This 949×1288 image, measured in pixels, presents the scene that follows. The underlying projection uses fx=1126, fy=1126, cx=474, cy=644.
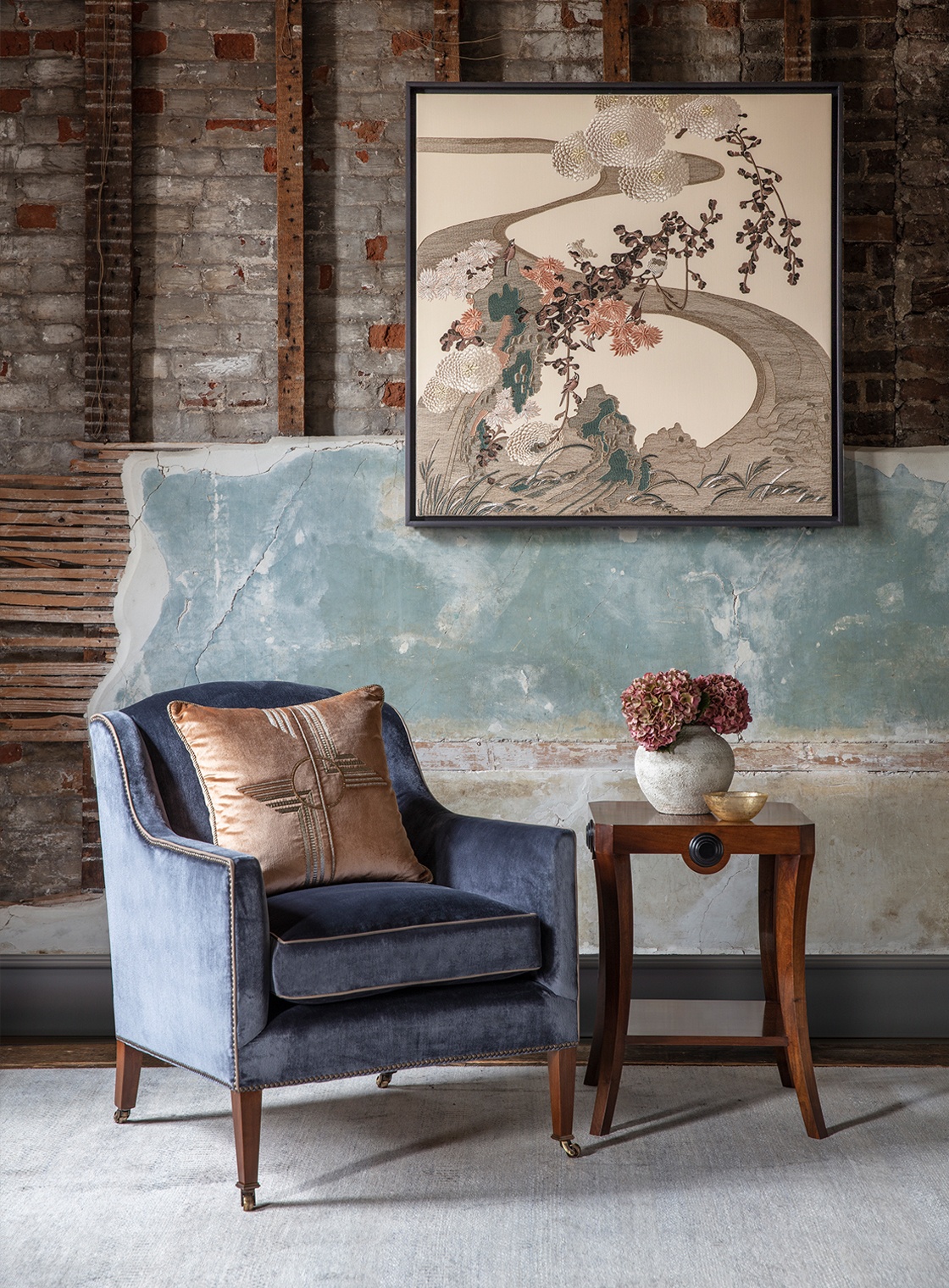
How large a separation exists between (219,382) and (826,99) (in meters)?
1.78

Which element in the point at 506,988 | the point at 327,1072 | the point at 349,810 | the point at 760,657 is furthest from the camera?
the point at 760,657

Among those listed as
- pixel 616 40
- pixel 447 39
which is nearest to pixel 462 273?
pixel 447 39

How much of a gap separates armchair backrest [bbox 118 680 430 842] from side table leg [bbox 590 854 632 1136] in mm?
512

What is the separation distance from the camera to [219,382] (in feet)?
10.2

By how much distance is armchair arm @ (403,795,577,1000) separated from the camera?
2.21 metres

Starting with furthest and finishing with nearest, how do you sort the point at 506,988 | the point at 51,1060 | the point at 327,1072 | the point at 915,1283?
the point at 51,1060 < the point at 506,988 < the point at 327,1072 < the point at 915,1283

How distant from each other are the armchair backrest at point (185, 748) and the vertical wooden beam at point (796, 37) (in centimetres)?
201

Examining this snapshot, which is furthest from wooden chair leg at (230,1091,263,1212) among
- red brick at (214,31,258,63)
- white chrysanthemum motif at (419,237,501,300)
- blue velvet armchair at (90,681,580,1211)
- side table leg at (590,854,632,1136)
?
red brick at (214,31,258,63)

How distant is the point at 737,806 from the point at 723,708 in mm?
221

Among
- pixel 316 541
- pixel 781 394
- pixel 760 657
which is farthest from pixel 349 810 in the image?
pixel 781 394

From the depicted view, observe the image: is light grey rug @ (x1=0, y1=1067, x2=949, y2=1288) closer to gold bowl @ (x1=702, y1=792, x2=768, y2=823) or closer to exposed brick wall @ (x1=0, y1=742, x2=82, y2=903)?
exposed brick wall @ (x1=0, y1=742, x2=82, y2=903)

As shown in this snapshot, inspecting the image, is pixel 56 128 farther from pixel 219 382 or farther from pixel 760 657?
pixel 760 657

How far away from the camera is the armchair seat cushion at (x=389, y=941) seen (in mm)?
2018

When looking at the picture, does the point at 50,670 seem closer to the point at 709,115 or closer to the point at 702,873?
the point at 702,873
